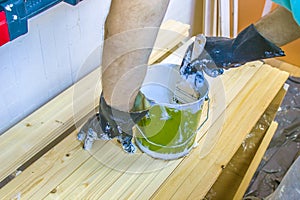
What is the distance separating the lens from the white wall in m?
1.19

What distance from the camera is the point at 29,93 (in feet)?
4.28

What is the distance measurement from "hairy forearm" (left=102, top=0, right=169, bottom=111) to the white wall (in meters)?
0.42

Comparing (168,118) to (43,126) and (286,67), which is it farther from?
(286,67)

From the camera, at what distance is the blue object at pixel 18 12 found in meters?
0.76

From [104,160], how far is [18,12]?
1.74 ft

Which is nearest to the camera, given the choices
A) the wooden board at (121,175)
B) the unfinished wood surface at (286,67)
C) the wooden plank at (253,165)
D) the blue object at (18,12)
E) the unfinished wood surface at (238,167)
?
the blue object at (18,12)

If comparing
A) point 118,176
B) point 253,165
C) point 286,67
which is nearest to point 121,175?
point 118,176

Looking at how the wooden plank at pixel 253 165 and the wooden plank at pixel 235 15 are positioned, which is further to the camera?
the wooden plank at pixel 235 15

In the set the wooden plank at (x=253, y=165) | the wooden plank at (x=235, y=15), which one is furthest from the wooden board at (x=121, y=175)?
the wooden plank at (x=235, y=15)

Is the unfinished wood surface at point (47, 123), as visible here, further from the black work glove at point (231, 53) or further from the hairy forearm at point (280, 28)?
the hairy forearm at point (280, 28)

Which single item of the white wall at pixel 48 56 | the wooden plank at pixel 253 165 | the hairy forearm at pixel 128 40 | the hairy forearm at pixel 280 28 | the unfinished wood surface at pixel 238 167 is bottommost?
the unfinished wood surface at pixel 238 167

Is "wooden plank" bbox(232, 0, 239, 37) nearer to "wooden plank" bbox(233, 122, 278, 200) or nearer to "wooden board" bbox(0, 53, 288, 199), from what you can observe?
"wooden plank" bbox(233, 122, 278, 200)

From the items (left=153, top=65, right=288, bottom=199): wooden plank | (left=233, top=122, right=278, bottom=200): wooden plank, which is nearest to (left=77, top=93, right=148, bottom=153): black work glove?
(left=153, top=65, right=288, bottom=199): wooden plank

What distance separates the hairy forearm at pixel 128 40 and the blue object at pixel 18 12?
0.52ft
